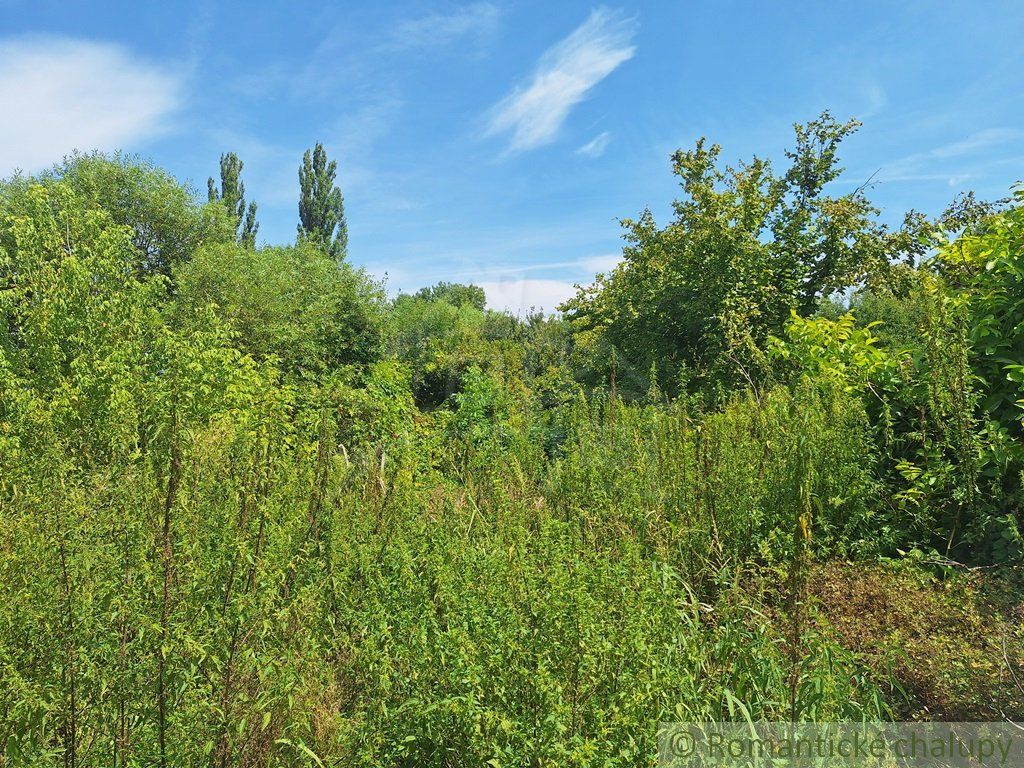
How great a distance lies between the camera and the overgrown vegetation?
2.00 metres

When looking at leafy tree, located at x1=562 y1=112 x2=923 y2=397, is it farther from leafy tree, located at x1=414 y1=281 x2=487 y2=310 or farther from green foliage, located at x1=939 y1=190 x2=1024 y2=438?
leafy tree, located at x1=414 y1=281 x2=487 y2=310

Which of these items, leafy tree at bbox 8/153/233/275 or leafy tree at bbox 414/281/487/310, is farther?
leafy tree at bbox 414/281/487/310

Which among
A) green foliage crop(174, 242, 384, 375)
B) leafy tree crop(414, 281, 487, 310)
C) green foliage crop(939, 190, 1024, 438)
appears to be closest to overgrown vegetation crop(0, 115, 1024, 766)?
green foliage crop(939, 190, 1024, 438)

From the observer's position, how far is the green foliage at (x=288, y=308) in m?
11.5

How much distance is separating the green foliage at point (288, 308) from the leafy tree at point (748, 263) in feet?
20.1

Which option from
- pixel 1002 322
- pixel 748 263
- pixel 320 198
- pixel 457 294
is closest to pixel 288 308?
pixel 748 263

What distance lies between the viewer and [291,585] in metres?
2.96

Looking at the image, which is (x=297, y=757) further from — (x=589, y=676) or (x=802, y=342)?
(x=802, y=342)

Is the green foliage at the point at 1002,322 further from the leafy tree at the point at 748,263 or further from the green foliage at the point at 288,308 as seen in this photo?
the green foliage at the point at 288,308

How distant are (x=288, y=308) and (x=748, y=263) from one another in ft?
28.1

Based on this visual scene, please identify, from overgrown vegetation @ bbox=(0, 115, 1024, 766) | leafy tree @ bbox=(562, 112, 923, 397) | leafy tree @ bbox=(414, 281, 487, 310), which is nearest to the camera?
overgrown vegetation @ bbox=(0, 115, 1024, 766)

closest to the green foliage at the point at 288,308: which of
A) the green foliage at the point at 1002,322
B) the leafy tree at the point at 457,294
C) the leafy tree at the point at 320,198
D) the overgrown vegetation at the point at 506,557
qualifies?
the overgrown vegetation at the point at 506,557

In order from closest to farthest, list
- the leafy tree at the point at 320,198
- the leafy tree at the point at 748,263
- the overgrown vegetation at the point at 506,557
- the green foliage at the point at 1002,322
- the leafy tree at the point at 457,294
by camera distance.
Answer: the overgrown vegetation at the point at 506,557 < the green foliage at the point at 1002,322 < the leafy tree at the point at 748,263 < the leafy tree at the point at 320,198 < the leafy tree at the point at 457,294

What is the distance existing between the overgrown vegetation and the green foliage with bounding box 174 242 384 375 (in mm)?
4204
